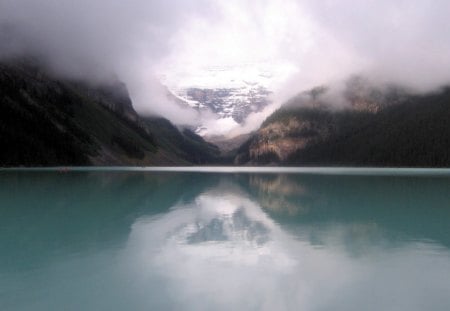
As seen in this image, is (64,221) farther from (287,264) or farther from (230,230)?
(287,264)

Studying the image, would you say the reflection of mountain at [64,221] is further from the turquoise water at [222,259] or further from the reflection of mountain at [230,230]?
the reflection of mountain at [230,230]

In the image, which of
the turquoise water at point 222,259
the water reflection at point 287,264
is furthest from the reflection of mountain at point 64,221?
the water reflection at point 287,264

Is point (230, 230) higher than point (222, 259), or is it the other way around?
point (230, 230)

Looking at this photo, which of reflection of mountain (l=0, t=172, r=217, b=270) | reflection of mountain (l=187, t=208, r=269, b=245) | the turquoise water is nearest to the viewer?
the turquoise water

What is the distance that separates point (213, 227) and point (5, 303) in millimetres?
20018

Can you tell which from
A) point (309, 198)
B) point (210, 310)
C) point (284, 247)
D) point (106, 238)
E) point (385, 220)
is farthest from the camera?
point (309, 198)

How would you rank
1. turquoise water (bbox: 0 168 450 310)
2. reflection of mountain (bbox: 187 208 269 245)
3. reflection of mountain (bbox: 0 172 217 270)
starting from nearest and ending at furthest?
turquoise water (bbox: 0 168 450 310)
reflection of mountain (bbox: 0 172 217 270)
reflection of mountain (bbox: 187 208 269 245)

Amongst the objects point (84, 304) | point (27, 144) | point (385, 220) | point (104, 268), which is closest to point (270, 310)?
point (84, 304)

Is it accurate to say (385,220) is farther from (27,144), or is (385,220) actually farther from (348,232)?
(27,144)

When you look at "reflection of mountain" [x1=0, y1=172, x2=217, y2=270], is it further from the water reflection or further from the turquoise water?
the water reflection

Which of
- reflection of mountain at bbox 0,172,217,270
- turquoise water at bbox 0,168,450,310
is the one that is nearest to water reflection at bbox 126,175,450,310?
turquoise water at bbox 0,168,450,310

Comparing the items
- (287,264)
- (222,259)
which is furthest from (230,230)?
(287,264)

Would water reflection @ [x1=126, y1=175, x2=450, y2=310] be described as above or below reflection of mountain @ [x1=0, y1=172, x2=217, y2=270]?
below

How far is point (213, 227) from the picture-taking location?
1363 inches
